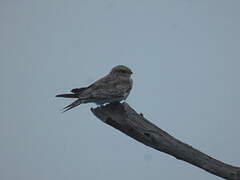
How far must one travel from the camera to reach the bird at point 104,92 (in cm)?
718

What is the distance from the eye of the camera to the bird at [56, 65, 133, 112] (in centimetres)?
718

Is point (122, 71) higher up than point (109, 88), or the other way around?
point (122, 71)

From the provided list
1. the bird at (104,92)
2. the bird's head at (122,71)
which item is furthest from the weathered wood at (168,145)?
the bird's head at (122,71)

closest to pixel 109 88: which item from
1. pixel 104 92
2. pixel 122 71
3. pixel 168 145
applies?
pixel 104 92

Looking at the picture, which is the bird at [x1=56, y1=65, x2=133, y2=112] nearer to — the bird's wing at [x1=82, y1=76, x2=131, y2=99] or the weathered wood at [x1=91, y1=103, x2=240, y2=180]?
the bird's wing at [x1=82, y1=76, x2=131, y2=99]

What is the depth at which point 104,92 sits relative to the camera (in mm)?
7438

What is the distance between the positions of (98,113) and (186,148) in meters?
1.47

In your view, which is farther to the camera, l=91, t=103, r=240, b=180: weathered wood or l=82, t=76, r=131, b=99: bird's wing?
l=82, t=76, r=131, b=99: bird's wing

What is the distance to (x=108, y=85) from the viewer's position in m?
7.70

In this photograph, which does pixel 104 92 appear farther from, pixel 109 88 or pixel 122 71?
pixel 122 71

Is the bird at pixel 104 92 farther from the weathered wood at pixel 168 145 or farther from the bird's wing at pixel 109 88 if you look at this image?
the weathered wood at pixel 168 145

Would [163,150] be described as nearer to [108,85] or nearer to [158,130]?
[158,130]

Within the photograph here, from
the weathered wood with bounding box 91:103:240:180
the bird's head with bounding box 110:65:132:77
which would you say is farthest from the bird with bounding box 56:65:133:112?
the weathered wood with bounding box 91:103:240:180

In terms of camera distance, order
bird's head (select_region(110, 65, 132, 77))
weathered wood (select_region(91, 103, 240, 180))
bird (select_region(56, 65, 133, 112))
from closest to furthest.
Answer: weathered wood (select_region(91, 103, 240, 180)) < bird (select_region(56, 65, 133, 112)) < bird's head (select_region(110, 65, 132, 77))
